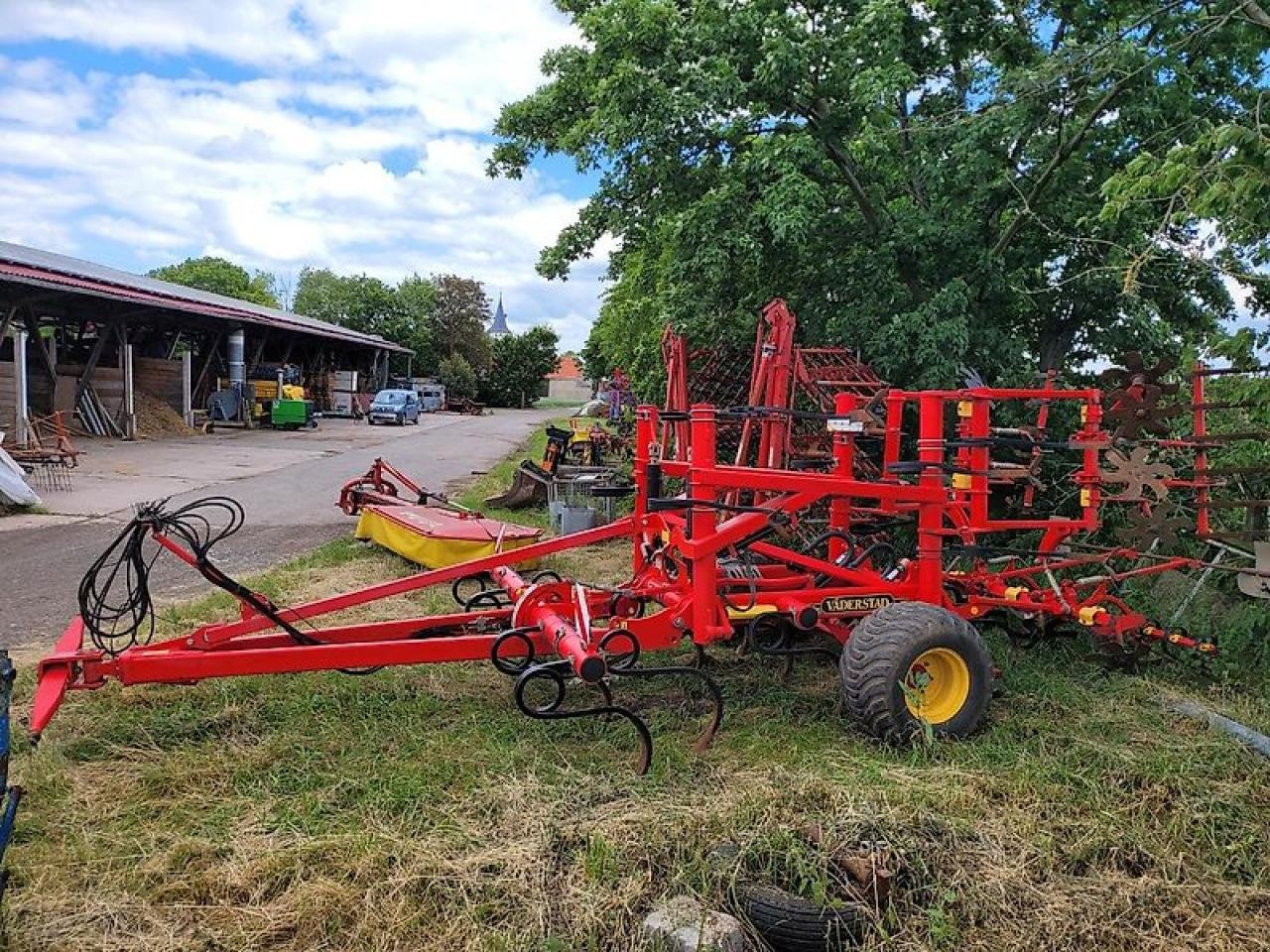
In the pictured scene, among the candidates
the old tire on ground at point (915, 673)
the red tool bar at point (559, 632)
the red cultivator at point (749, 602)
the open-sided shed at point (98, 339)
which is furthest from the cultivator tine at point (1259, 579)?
the open-sided shed at point (98, 339)

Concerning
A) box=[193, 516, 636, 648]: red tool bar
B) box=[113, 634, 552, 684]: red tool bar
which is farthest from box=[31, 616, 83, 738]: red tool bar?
box=[193, 516, 636, 648]: red tool bar

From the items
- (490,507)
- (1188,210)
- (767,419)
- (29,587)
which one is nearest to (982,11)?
(767,419)

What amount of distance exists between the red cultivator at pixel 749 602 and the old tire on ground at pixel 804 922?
99 cm

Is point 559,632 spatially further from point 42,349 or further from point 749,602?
point 42,349

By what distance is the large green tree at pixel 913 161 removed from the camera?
8.12 metres

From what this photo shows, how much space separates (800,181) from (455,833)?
21.2 feet

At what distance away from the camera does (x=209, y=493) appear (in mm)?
13578

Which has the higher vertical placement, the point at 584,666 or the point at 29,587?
A: the point at 584,666

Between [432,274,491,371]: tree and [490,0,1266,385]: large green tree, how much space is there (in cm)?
5039

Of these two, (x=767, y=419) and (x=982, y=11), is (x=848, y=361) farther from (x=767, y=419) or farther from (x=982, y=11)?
(x=982, y=11)

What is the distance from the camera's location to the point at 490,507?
1205 centimetres

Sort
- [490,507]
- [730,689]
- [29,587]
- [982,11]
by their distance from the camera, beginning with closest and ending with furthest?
1. [730,689]
2. [29,587]
3. [982,11]
4. [490,507]

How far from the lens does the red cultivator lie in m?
4.03

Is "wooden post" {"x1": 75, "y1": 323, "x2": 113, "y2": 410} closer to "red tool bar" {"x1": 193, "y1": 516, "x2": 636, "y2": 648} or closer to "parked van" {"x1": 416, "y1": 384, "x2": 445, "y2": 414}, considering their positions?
"red tool bar" {"x1": 193, "y1": 516, "x2": 636, "y2": 648}
